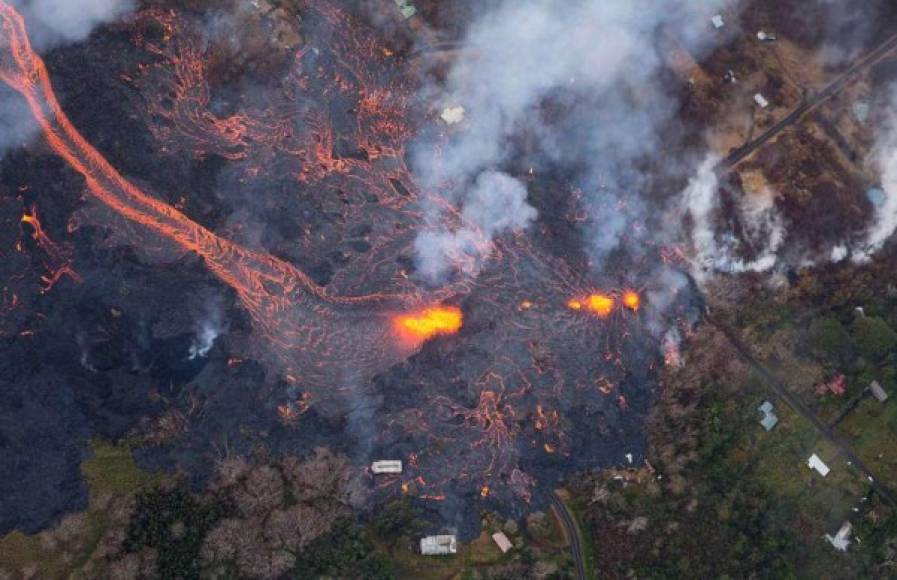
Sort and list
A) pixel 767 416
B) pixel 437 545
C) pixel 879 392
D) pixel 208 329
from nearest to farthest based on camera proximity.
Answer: pixel 208 329, pixel 437 545, pixel 767 416, pixel 879 392

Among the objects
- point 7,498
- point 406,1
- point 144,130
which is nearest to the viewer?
point 7,498

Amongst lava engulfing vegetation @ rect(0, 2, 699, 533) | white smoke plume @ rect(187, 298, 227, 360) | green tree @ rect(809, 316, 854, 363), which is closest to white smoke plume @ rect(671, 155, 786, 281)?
lava engulfing vegetation @ rect(0, 2, 699, 533)

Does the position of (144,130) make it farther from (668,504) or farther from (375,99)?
(668,504)

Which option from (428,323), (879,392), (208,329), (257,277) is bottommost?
(879,392)

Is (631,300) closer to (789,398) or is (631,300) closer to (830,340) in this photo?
(789,398)

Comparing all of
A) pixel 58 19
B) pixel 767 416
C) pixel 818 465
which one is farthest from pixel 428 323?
pixel 58 19

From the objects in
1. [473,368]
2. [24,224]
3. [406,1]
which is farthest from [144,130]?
[473,368]

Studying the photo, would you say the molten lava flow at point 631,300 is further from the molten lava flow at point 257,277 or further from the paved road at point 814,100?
the molten lava flow at point 257,277
